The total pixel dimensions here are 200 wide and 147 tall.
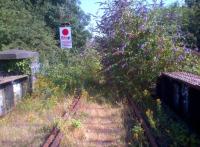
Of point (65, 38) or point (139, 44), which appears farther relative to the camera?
point (65, 38)

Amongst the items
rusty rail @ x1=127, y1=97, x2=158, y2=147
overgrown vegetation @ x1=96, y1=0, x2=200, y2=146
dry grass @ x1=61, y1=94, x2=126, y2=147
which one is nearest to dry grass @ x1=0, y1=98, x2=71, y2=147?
dry grass @ x1=61, y1=94, x2=126, y2=147

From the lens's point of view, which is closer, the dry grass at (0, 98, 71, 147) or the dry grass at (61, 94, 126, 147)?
the dry grass at (61, 94, 126, 147)

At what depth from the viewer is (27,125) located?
30.0 feet

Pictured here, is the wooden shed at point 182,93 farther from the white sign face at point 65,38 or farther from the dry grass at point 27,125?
the white sign face at point 65,38

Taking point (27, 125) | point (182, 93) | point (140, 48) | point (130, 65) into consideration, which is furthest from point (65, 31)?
point (182, 93)

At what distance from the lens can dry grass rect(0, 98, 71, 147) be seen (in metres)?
7.60

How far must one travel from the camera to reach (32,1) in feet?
96.1

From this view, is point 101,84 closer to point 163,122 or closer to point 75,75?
point 75,75

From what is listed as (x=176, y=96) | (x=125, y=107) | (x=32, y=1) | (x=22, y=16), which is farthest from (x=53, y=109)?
(x=32, y=1)

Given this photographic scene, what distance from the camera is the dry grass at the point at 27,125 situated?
24.9 feet

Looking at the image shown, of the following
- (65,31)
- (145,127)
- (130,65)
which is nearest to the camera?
(145,127)

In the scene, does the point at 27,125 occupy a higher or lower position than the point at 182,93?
lower

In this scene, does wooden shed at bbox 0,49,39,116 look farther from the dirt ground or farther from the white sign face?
the white sign face

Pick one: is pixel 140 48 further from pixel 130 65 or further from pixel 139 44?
pixel 130 65
